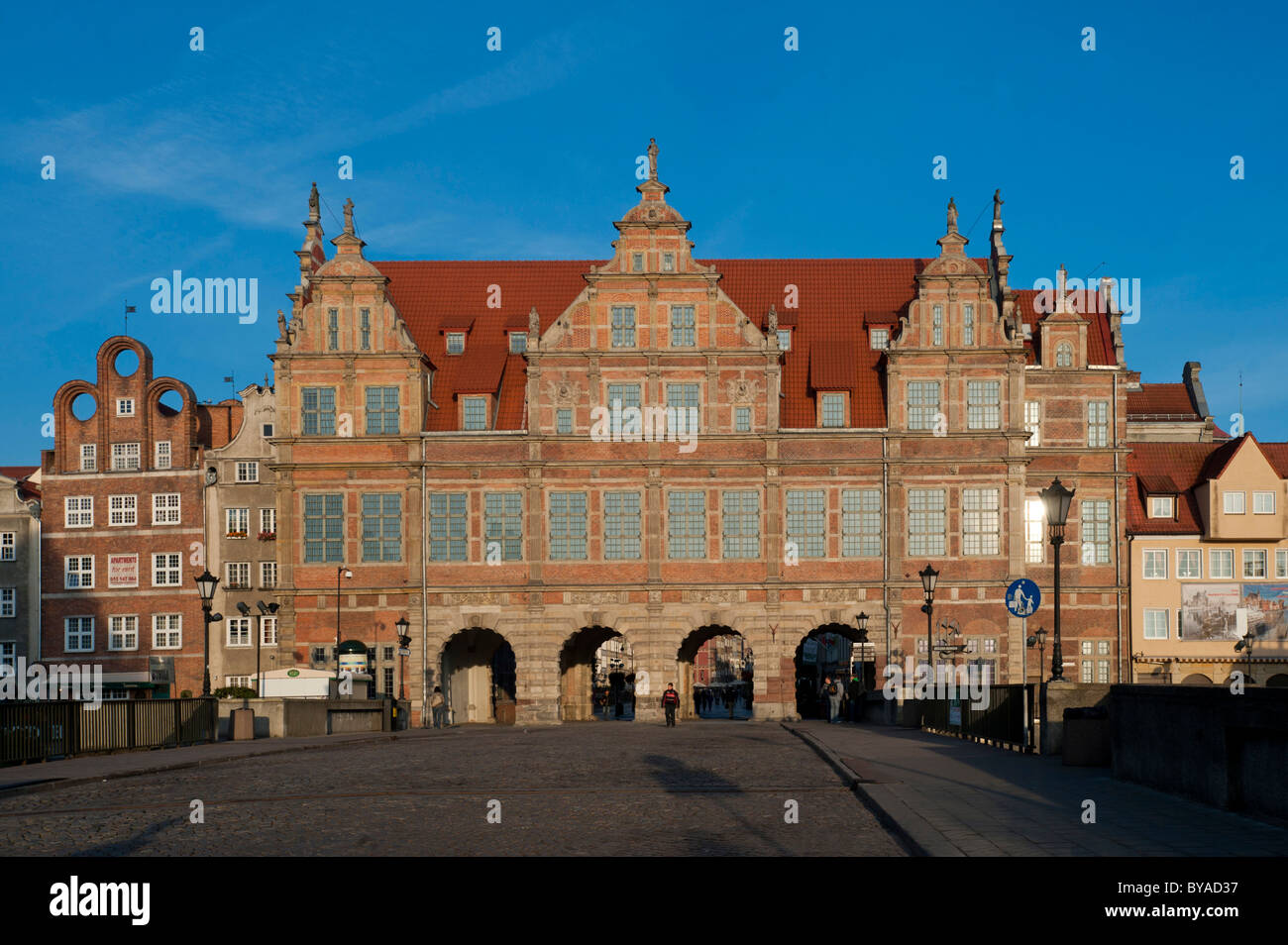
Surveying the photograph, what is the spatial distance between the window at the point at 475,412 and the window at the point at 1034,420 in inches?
863

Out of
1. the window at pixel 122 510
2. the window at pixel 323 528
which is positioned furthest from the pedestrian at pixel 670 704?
the window at pixel 122 510

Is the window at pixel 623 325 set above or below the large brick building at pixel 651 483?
above

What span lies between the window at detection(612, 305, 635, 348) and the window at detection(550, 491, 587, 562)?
6.09 m

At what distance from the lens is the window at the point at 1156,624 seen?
2488 inches

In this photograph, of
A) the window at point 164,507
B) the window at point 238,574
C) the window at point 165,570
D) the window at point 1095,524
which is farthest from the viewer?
the window at point 164,507

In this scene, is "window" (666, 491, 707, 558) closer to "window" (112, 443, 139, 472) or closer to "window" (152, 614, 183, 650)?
"window" (152, 614, 183, 650)

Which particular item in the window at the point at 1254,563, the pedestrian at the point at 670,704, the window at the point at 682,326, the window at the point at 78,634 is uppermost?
the window at the point at 682,326

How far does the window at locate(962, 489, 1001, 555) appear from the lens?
57.2m

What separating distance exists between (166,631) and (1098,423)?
43.3 meters

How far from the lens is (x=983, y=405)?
189ft

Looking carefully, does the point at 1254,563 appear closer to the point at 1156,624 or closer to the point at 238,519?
the point at 1156,624

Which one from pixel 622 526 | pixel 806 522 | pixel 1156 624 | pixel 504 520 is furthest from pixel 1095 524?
pixel 504 520

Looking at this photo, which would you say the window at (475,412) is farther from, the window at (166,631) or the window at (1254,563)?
the window at (1254,563)
